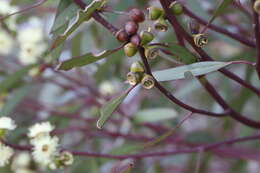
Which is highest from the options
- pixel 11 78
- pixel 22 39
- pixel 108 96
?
pixel 22 39

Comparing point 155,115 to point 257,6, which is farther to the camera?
point 155,115

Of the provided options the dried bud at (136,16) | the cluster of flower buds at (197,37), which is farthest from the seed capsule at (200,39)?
the dried bud at (136,16)

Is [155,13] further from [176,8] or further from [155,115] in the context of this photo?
[155,115]

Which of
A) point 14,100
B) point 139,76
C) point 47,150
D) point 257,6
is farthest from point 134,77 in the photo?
point 14,100

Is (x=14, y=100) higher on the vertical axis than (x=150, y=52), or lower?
higher

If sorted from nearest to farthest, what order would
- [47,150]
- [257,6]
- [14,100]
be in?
1. [257,6]
2. [47,150]
3. [14,100]

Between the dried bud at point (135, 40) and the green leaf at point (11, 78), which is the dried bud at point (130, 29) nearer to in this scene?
the dried bud at point (135, 40)

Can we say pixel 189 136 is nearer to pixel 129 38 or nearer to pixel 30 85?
pixel 30 85
